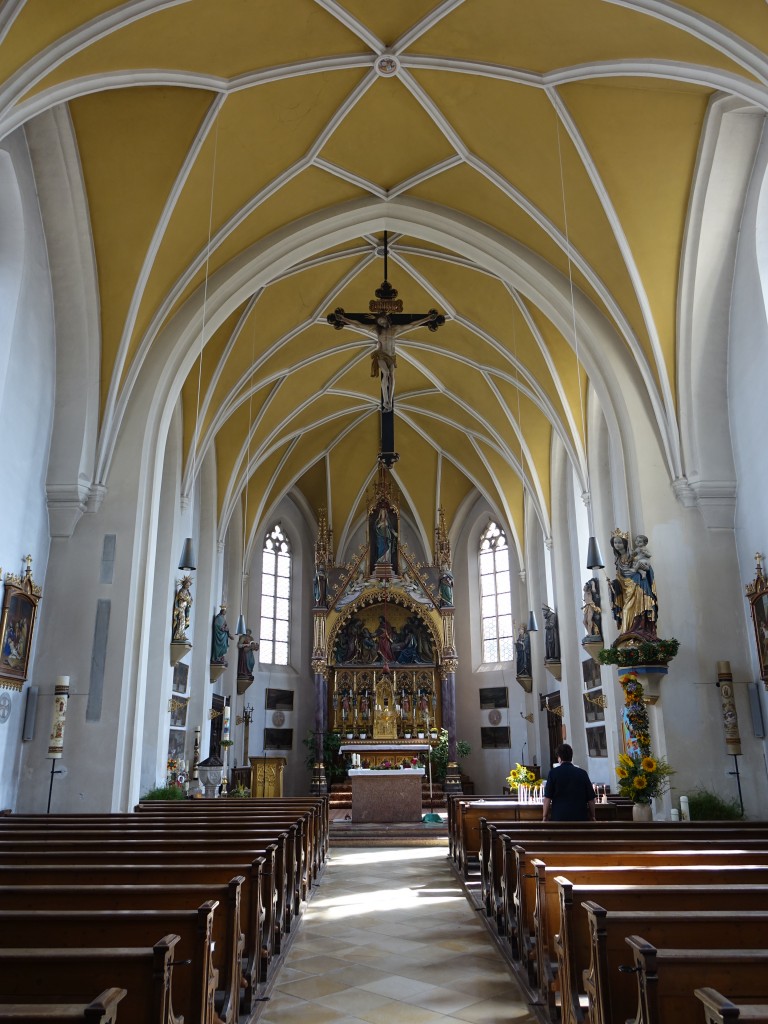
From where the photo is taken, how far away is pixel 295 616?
94.3ft

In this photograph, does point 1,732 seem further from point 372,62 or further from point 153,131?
point 372,62

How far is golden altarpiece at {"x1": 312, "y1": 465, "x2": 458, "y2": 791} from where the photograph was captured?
26.8 metres

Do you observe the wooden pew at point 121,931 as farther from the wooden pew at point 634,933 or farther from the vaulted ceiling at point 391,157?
the vaulted ceiling at point 391,157

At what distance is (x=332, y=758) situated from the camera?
84.5 feet

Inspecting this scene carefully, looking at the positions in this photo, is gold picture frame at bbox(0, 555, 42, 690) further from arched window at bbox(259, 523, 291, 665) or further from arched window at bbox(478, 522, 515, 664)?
arched window at bbox(478, 522, 515, 664)

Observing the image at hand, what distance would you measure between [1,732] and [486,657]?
18909mm

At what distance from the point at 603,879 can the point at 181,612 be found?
1297 cm

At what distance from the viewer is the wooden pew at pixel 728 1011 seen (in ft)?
7.89

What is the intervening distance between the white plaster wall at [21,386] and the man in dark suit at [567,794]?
305 inches

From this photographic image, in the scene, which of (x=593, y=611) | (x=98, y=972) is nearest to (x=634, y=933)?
(x=98, y=972)

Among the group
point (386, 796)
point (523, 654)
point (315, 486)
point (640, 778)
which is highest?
point (315, 486)

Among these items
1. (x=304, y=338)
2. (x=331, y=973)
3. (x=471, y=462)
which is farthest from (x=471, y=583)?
(x=331, y=973)


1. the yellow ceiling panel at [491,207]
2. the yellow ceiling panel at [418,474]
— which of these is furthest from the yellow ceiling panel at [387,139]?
the yellow ceiling panel at [418,474]

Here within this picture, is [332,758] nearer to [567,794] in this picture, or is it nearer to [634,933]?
[567,794]
